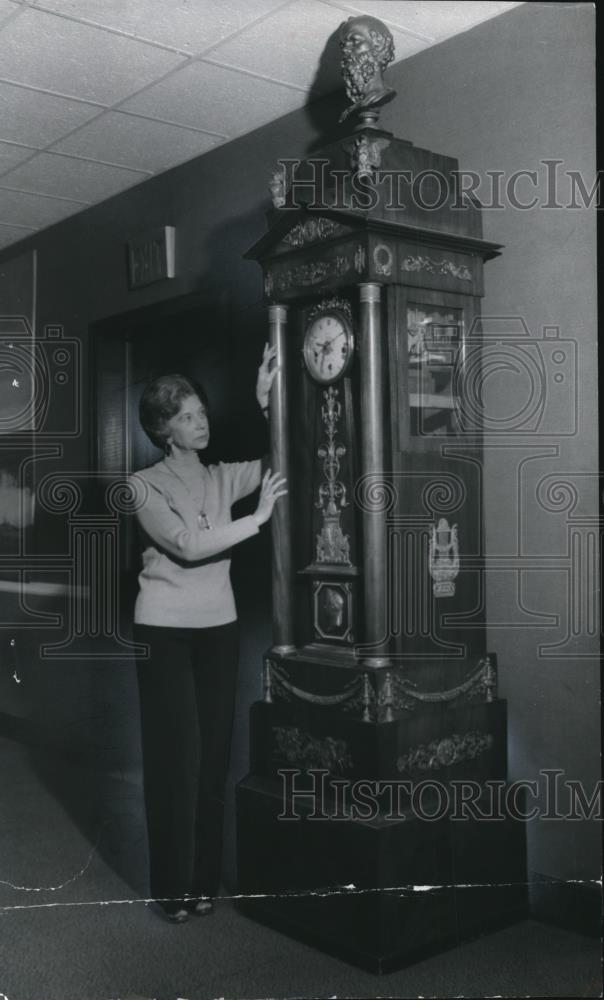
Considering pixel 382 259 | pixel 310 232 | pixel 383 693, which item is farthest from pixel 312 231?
pixel 383 693

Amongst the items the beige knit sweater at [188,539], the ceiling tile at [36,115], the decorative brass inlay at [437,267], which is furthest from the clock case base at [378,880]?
the ceiling tile at [36,115]

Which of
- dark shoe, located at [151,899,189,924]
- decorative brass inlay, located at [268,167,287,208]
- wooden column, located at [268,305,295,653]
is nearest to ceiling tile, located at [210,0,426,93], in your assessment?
decorative brass inlay, located at [268,167,287,208]

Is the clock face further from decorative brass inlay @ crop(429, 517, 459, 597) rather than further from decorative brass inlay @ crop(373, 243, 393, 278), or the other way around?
decorative brass inlay @ crop(429, 517, 459, 597)

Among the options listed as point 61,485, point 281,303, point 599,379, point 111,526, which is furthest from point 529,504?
point 61,485

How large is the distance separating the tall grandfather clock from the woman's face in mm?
258

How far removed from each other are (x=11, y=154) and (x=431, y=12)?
1.61 meters

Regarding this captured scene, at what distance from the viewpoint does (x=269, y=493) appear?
9.05 feet

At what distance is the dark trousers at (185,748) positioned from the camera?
113 inches

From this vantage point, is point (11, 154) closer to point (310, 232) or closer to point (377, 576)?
point (310, 232)

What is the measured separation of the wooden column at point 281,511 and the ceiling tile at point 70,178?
1185mm

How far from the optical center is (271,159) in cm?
333

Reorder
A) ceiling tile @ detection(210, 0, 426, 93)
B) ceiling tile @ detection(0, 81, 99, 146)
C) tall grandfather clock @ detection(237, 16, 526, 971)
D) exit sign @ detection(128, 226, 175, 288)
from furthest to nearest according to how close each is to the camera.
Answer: exit sign @ detection(128, 226, 175, 288)
ceiling tile @ detection(0, 81, 99, 146)
ceiling tile @ detection(210, 0, 426, 93)
tall grandfather clock @ detection(237, 16, 526, 971)

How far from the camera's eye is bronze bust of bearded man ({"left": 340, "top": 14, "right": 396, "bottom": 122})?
2602 millimetres

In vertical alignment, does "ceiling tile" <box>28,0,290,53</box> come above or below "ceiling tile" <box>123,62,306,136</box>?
above
